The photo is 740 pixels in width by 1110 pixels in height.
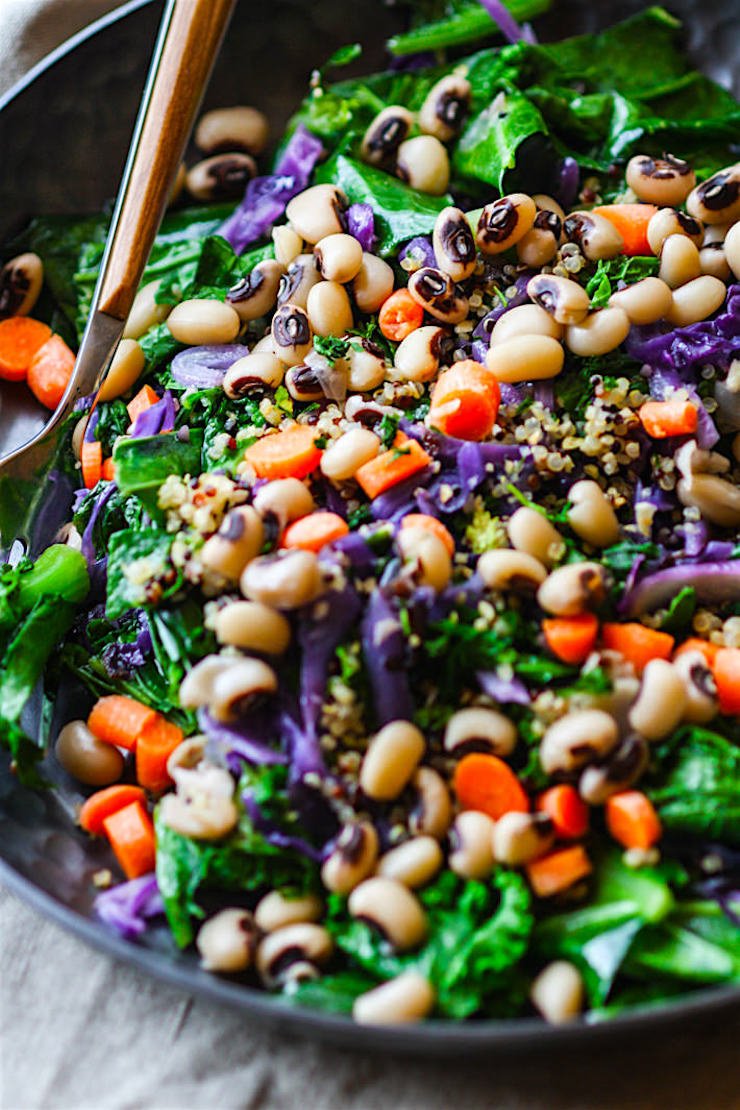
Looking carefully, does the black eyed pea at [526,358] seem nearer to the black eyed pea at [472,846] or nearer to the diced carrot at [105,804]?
the black eyed pea at [472,846]

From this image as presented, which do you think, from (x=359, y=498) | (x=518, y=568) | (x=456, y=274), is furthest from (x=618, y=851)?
(x=456, y=274)

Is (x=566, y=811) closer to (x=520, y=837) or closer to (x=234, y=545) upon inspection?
(x=520, y=837)

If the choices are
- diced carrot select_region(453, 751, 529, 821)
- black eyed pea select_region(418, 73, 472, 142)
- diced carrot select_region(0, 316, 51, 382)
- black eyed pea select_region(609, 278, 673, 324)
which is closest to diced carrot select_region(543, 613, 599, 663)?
diced carrot select_region(453, 751, 529, 821)

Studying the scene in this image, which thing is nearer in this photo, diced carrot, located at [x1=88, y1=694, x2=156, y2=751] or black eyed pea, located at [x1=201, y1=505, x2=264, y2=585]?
black eyed pea, located at [x1=201, y1=505, x2=264, y2=585]

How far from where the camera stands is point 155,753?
2.10 meters

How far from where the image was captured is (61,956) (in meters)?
2.09

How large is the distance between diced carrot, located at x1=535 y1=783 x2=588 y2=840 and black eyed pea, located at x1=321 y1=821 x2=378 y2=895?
0.98ft

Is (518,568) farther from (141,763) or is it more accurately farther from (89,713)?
(89,713)

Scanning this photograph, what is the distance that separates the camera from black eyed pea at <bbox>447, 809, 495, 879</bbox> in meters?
1.82

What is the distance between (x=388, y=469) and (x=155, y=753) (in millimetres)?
691

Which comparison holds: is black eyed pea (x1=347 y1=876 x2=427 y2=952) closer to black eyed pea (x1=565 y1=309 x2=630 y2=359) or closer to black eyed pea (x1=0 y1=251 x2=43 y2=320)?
black eyed pea (x1=565 y1=309 x2=630 y2=359)

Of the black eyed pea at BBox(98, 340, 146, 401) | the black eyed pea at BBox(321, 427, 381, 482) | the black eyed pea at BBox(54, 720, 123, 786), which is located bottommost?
the black eyed pea at BBox(54, 720, 123, 786)

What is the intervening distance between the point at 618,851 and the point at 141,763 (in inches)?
34.9

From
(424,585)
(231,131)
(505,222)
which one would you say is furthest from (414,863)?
(231,131)
